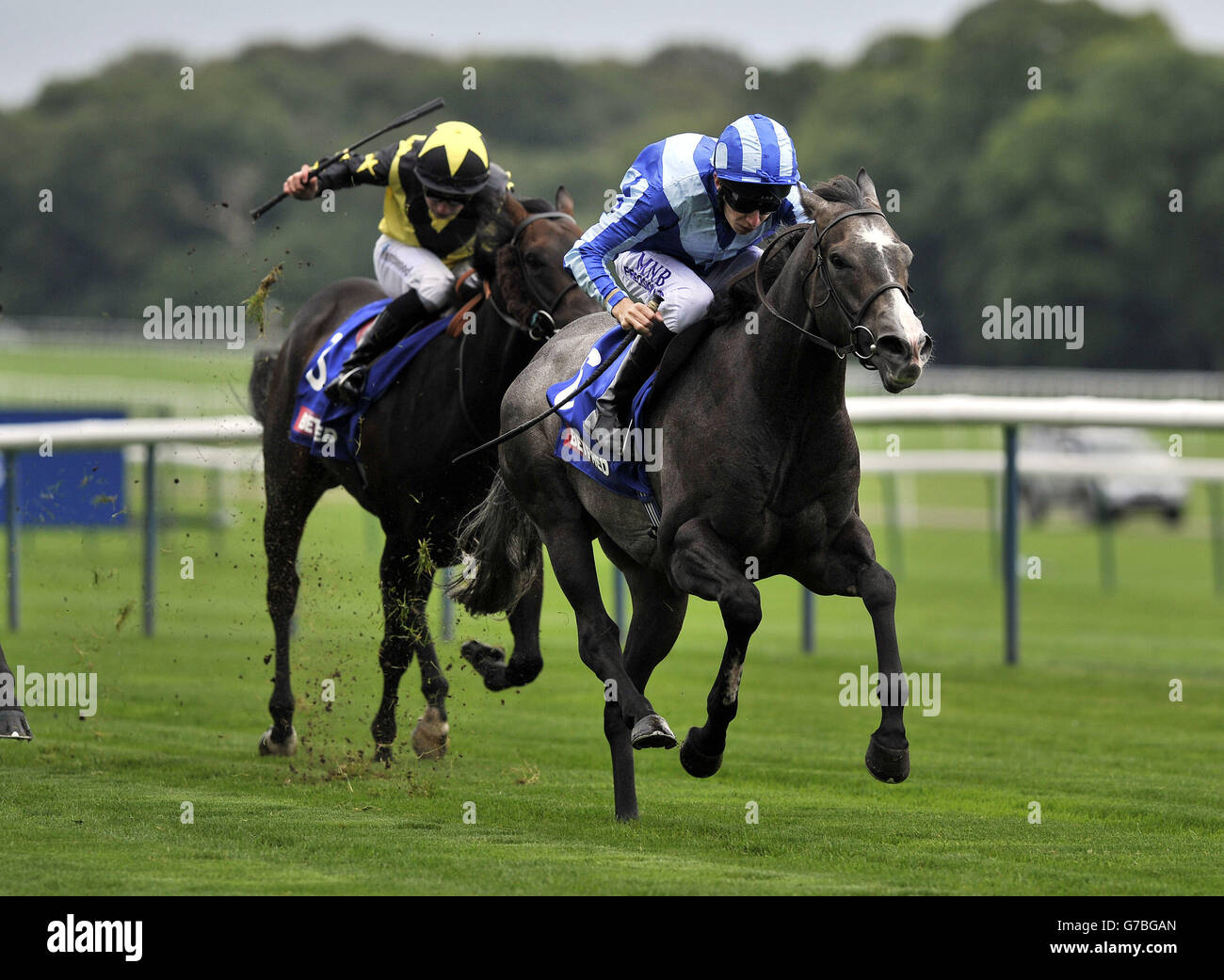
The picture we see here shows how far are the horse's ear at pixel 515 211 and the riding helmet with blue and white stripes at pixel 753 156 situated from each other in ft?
5.82

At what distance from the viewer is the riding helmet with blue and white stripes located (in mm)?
5918

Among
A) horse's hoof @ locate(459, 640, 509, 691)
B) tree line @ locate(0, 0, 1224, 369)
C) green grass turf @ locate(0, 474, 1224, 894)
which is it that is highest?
tree line @ locate(0, 0, 1224, 369)

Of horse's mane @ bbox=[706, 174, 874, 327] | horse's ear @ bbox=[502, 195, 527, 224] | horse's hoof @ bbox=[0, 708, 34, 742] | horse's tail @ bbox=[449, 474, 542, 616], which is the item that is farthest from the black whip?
horse's hoof @ bbox=[0, 708, 34, 742]

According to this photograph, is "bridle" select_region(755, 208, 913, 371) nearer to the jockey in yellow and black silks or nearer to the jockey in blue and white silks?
the jockey in blue and white silks

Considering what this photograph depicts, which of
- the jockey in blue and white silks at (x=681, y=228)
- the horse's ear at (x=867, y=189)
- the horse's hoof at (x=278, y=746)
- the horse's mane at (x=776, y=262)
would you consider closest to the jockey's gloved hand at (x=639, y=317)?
the jockey in blue and white silks at (x=681, y=228)

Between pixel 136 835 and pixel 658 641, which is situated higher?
pixel 658 641

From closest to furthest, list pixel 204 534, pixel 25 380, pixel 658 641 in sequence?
1. pixel 658 641
2. pixel 204 534
3. pixel 25 380

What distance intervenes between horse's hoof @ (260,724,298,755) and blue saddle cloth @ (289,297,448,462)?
1249 mm

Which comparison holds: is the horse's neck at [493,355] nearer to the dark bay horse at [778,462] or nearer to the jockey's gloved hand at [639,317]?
the dark bay horse at [778,462]

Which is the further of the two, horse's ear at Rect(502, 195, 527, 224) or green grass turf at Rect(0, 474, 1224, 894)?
horse's ear at Rect(502, 195, 527, 224)

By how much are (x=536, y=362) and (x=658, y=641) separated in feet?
3.76

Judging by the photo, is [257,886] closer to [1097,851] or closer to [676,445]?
[676,445]

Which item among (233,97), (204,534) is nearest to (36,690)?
(204,534)
